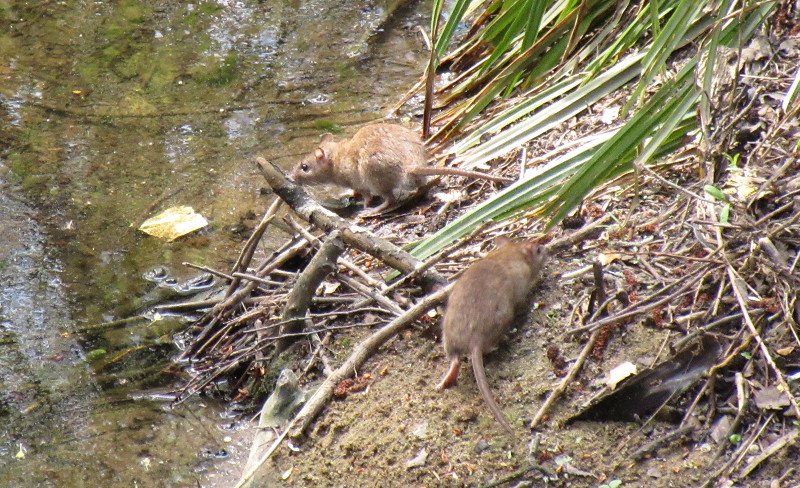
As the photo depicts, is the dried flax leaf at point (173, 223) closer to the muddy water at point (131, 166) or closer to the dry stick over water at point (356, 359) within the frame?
the muddy water at point (131, 166)

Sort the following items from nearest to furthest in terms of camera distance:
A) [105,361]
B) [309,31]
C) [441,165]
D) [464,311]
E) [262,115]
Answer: [464,311]
[105,361]
[441,165]
[262,115]
[309,31]

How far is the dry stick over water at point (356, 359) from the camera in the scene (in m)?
3.57

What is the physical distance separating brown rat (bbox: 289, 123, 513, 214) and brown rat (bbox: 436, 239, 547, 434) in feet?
4.27

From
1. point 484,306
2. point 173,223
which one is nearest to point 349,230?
point 484,306

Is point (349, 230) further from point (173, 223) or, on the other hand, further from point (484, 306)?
point (173, 223)

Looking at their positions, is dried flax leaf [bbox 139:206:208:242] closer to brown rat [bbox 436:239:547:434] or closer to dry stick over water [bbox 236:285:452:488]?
dry stick over water [bbox 236:285:452:488]

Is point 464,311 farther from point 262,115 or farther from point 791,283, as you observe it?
point 262,115

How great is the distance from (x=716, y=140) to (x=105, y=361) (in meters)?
3.36

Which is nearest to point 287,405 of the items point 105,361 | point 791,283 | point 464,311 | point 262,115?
point 464,311

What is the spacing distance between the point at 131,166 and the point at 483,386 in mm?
4110

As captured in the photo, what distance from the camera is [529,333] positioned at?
362 centimetres

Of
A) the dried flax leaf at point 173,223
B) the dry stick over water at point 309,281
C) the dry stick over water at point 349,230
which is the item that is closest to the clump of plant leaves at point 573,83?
the dry stick over water at point 349,230

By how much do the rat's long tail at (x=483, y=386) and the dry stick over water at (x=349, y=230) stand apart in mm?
608

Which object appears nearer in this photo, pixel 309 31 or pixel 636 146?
pixel 636 146
